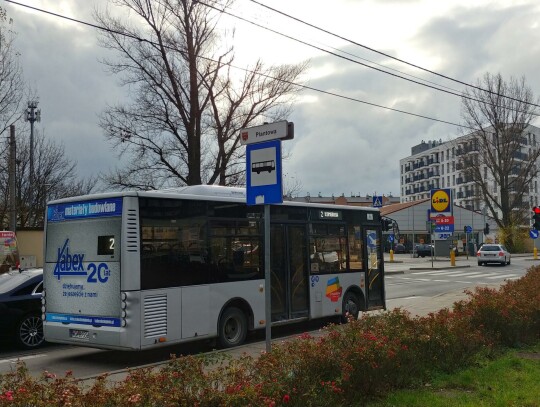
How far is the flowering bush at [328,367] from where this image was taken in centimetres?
410

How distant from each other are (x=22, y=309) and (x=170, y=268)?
3.53 metres

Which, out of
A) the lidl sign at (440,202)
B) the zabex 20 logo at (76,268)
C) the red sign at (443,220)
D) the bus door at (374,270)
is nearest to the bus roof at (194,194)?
the zabex 20 logo at (76,268)

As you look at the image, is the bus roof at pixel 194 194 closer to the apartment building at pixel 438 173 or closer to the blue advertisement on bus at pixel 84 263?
the blue advertisement on bus at pixel 84 263

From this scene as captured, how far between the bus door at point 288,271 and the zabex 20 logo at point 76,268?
11.6 ft

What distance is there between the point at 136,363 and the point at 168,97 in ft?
70.2

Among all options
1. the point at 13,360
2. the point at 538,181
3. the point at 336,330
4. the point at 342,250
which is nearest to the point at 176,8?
the point at 342,250

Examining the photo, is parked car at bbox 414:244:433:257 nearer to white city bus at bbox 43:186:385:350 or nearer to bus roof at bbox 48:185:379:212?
white city bus at bbox 43:186:385:350

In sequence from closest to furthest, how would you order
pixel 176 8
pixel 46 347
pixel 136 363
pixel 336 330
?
pixel 336 330
pixel 136 363
pixel 46 347
pixel 176 8

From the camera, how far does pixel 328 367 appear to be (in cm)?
567

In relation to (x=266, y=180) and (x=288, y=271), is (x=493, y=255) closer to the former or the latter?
(x=288, y=271)

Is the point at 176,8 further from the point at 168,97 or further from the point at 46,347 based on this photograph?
the point at 46,347

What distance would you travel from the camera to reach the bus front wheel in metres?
10.6

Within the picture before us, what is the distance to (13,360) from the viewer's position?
10000mm

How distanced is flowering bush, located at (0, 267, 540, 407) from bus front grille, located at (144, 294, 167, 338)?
2597 millimetres
